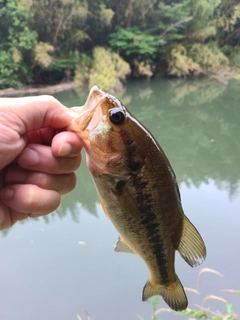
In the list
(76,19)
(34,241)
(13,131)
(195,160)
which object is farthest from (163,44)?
(13,131)

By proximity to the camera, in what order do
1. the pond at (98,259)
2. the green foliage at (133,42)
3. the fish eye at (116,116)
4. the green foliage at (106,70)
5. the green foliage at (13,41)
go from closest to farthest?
the fish eye at (116,116), the pond at (98,259), the green foliage at (13,41), the green foliage at (106,70), the green foliage at (133,42)

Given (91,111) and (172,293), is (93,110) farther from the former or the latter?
(172,293)

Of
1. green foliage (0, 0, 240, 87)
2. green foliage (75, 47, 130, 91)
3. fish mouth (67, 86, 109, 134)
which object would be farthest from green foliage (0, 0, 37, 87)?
fish mouth (67, 86, 109, 134)

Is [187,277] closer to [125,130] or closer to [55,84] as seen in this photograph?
[125,130]

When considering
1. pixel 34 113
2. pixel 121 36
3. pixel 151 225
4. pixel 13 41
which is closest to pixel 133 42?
pixel 121 36

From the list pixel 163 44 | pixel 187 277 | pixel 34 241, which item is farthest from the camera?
pixel 163 44

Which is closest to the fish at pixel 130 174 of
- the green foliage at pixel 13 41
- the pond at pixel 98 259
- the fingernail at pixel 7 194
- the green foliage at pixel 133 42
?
the fingernail at pixel 7 194

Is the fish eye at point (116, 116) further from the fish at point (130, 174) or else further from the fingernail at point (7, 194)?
the fingernail at point (7, 194)
